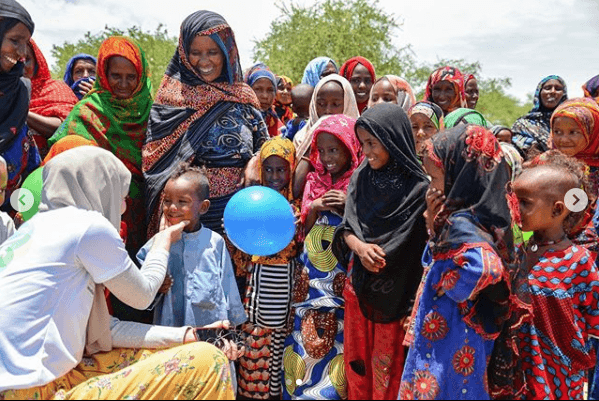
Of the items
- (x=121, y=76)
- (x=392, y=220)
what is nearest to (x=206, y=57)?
(x=121, y=76)

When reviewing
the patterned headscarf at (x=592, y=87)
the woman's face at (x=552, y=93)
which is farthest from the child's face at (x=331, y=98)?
the patterned headscarf at (x=592, y=87)

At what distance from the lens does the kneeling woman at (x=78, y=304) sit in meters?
2.32

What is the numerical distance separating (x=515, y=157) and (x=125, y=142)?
9.37ft

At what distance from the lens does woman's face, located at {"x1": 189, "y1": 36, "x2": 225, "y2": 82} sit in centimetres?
379

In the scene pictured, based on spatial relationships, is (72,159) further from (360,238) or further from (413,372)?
(413,372)

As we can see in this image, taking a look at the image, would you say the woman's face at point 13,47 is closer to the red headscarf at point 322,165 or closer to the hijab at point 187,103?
the hijab at point 187,103

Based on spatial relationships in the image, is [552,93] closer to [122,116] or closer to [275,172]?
[275,172]

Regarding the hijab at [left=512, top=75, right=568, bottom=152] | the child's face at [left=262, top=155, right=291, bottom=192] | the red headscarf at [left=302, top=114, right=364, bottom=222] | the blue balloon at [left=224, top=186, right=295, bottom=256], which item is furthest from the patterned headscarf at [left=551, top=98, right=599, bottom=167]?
the blue balloon at [left=224, top=186, right=295, bottom=256]

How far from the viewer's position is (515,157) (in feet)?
13.0

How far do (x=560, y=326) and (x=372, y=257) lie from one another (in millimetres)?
980

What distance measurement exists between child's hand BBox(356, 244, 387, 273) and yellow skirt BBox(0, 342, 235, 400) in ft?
2.91

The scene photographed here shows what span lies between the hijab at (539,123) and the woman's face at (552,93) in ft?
0.12

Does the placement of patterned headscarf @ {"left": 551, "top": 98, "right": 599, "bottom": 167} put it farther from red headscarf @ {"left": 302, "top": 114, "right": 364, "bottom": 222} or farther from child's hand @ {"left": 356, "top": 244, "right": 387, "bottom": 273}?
child's hand @ {"left": 356, "top": 244, "right": 387, "bottom": 273}

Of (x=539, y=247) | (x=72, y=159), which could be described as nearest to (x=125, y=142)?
(x=72, y=159)
